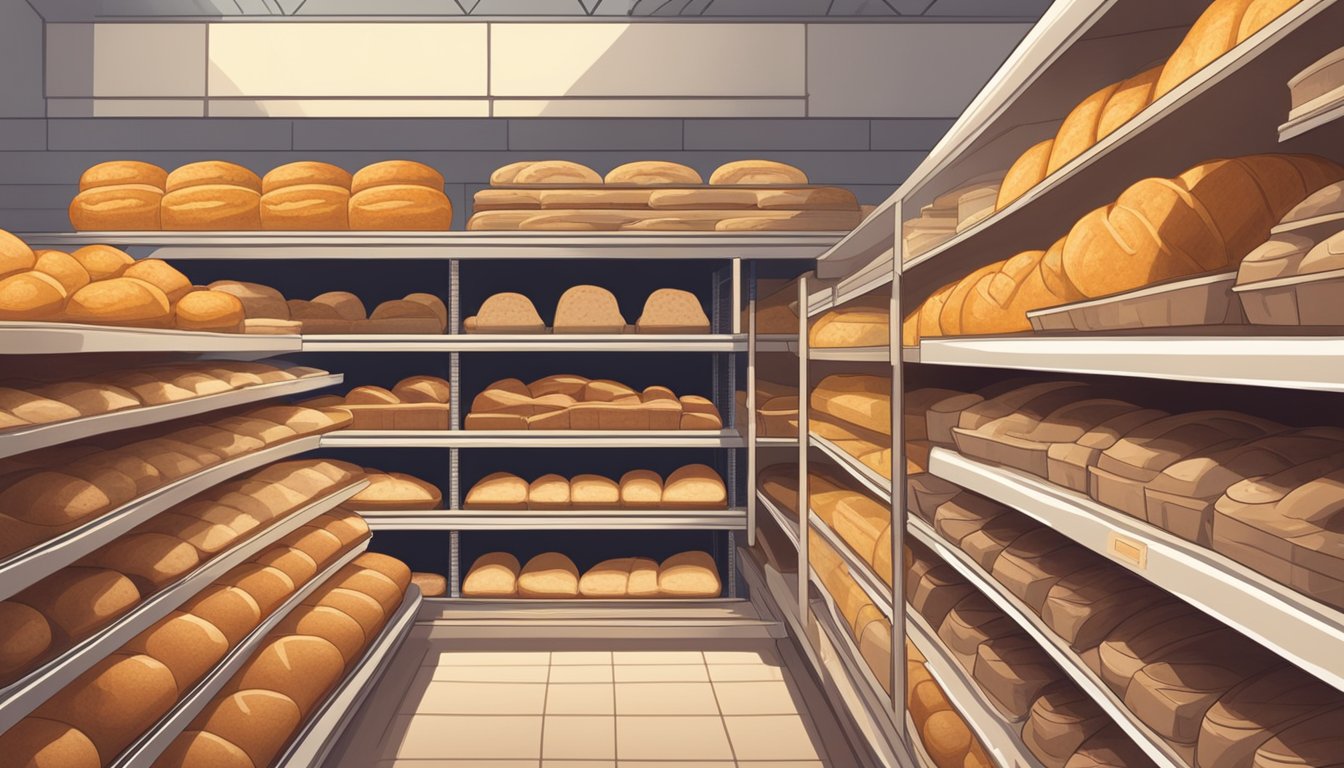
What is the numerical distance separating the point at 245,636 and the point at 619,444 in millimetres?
1757

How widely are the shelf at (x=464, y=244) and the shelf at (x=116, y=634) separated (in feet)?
4.73

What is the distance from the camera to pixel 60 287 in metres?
1.64

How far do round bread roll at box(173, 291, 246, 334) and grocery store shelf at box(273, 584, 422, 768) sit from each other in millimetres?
1082

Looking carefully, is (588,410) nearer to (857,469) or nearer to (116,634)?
(857,469)

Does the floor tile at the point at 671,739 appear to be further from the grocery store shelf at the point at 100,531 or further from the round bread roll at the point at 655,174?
the round bread roll at the point at 655,174

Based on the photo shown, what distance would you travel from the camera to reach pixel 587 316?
352 centimetres

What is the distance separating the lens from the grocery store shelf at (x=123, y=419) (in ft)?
4.17

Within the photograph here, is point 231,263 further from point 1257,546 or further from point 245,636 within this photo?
point 1257,546

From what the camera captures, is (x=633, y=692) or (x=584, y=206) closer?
(x=633, y=692)

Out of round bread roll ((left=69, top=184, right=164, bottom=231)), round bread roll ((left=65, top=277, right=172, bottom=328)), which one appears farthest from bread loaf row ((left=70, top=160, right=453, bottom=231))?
round bread roll ((left=65, top=277, right=172, bottom=328))

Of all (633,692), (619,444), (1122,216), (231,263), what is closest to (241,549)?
(633,692)

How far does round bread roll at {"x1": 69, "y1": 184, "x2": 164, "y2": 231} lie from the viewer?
3426mm

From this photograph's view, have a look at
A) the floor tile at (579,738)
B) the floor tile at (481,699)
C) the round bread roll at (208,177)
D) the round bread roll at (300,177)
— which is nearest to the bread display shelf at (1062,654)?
the floor tile at (579,738)

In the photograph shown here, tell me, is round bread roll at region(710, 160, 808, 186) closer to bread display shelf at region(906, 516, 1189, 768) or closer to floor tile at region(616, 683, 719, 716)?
floor tile at region(616, 683, 719, 716)
